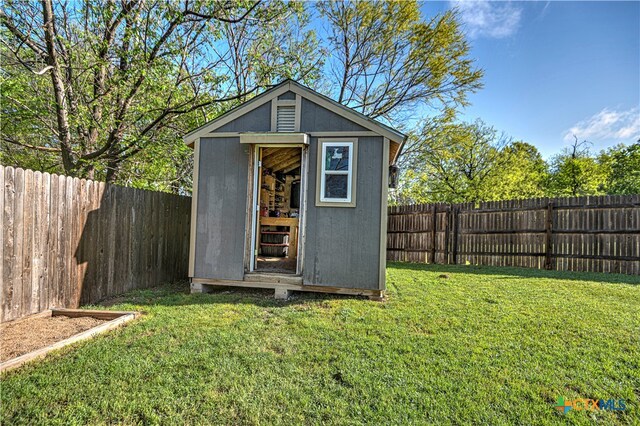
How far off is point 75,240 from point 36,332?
1.40 m

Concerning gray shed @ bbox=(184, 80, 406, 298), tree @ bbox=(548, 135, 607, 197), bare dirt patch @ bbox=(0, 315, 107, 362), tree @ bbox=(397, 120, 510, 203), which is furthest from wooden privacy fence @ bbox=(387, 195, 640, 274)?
tree @ bbox=(548, 135, 607, 197)

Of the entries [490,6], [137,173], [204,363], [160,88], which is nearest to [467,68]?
[490,6]

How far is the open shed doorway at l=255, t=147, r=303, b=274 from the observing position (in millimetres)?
7164

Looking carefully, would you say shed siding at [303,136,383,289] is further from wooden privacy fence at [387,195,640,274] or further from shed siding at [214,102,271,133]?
wooden privacy fence at [387,195,640,274]

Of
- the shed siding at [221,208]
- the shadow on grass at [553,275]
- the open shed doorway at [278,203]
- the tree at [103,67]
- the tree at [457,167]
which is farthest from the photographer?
the tree at [457,167]

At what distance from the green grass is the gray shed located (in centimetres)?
69

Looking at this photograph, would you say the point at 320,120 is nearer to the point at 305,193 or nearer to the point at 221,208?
the point at 305,193

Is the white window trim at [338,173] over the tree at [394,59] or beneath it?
beneath

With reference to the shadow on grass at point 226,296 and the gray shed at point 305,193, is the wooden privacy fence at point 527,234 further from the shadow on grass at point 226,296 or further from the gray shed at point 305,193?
the gray shed at point 305,193

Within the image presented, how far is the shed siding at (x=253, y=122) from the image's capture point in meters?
5.33

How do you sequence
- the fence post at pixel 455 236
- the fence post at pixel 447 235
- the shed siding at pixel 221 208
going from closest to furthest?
the shed siding at pixel 221 208
the fence post at pixel 455 236
the fence post at pixel 447 235

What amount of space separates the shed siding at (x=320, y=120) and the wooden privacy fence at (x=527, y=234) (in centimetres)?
608

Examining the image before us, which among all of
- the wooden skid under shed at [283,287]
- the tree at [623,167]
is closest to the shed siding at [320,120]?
the wooden skid under shed at [283,287]

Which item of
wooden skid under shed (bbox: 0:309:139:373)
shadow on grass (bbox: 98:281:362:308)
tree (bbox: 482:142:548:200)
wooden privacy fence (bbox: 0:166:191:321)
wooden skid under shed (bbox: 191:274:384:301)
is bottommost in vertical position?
shadow on grass (bbox: 98:281:362:308)
